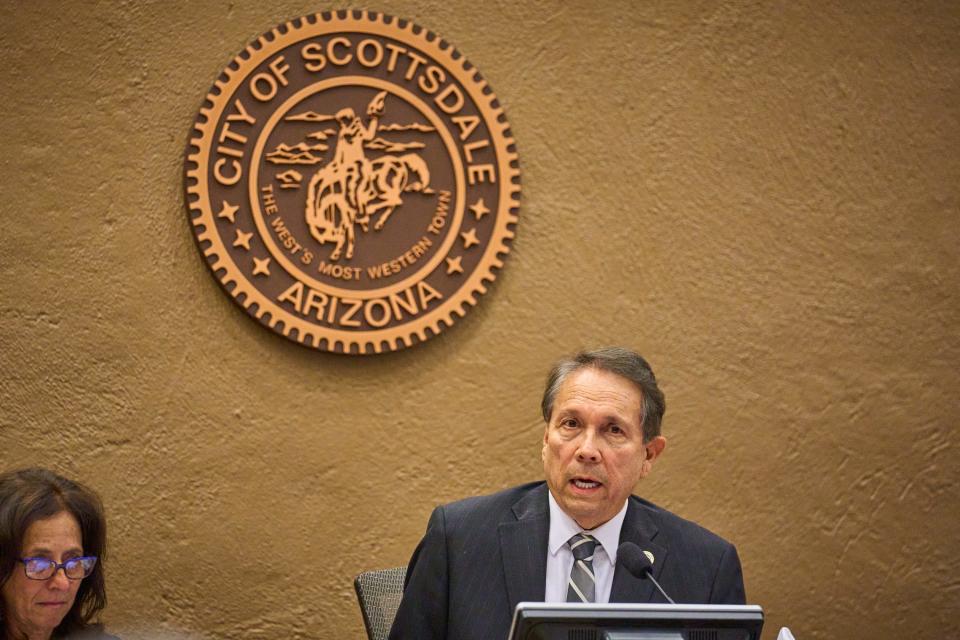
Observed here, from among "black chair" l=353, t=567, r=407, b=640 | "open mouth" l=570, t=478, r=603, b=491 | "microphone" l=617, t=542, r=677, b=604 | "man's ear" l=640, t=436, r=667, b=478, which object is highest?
"man's ear" l=640, t=436, r=667, b=478

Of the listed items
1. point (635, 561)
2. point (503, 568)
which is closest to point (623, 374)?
point (503, 568)

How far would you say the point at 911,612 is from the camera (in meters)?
3.57

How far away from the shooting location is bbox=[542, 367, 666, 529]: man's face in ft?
7.66

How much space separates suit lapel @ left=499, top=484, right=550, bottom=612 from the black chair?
0.41 meters

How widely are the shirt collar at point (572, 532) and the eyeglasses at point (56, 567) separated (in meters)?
0.97

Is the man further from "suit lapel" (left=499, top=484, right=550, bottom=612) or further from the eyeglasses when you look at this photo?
the eyeglasses

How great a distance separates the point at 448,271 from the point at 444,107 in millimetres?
479

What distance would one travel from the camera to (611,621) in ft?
5.13

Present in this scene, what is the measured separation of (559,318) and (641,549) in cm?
125

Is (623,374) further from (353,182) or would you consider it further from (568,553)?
(353,182)

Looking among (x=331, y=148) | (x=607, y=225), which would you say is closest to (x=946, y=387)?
(x=607, y=225)

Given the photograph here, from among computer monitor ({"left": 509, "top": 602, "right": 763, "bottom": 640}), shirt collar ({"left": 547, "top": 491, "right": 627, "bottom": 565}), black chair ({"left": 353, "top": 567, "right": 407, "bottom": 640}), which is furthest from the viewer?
black chair ({"left": 353, "top": 567, "right": 407, "bottom": 640})

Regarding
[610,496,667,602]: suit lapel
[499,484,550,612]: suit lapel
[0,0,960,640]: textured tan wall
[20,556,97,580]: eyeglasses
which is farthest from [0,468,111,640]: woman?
[610,496,667,602]: suit lapel

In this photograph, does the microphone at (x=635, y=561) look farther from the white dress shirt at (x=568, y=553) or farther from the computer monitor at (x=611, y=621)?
the white dress shirt at (x=568, y=553)
